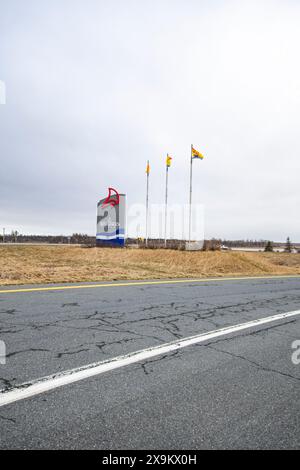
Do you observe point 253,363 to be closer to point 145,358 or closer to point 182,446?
point 145,358

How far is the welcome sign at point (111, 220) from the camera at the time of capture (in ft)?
92.5

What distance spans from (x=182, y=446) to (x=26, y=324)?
3724 millimetres

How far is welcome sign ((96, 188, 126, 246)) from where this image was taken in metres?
28.2

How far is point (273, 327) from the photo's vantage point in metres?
5.84

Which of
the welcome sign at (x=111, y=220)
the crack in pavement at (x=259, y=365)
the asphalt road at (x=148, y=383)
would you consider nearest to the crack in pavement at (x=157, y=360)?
the asphalt road at (x=148, y=383)

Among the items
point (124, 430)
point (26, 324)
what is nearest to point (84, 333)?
point (26, 324)

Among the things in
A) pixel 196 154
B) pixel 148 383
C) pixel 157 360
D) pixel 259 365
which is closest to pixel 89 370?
pixel 148 383

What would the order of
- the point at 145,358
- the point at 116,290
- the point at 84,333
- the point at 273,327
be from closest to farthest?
the point at 145,358 → the point at 84,333 → the point at 273,327 → the point at 116,290

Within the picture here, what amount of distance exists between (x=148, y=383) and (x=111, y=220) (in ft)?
87.7

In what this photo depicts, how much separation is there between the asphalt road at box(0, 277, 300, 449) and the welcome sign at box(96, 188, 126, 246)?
72.2 feet

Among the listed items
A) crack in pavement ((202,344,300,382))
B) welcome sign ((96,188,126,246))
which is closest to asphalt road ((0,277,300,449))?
crack in pavement ((202,344,300,382))

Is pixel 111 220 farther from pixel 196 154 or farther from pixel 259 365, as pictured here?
pixel 259 365

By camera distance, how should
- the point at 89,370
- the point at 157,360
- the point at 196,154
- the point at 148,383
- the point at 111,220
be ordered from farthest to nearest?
the point at 111,220 → the point at 196,154 → the point at 157,360 → the point at 89,370 → the point at 148,383

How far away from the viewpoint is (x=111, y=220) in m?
29.4
